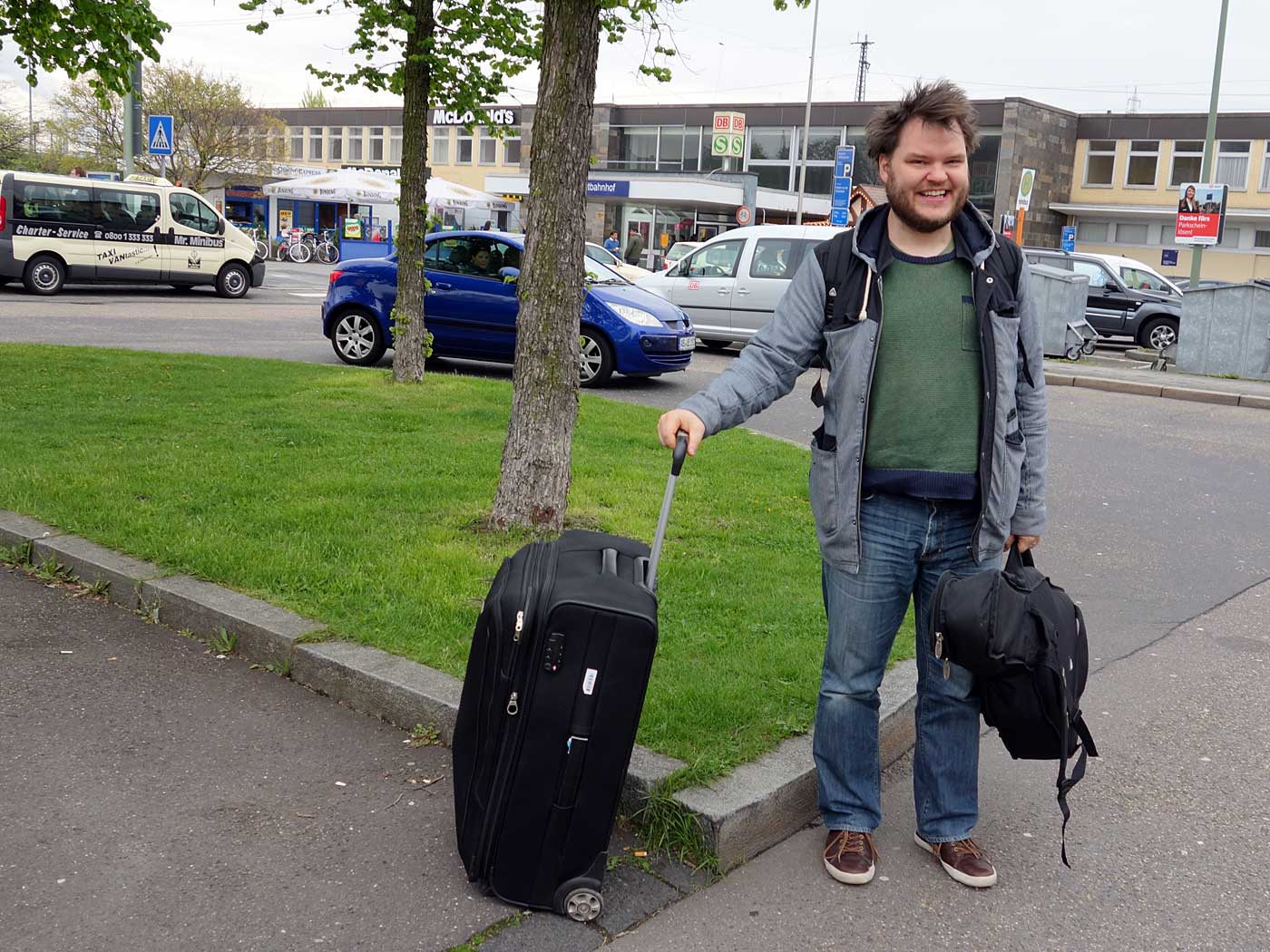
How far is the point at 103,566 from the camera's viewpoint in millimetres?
5211

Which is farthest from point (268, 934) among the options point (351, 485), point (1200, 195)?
point (1200, 195)

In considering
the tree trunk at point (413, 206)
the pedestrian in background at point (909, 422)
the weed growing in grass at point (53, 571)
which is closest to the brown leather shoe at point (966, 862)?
the pedestrian in background at point (909, 422)

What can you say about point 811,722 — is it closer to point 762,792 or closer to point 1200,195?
point 762,792

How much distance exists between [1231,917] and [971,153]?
6.74ft

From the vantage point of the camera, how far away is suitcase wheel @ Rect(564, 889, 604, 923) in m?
3.01

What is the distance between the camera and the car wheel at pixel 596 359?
13117 mm

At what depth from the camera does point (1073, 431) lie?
12070mm

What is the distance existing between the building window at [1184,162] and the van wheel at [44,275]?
4422 cm

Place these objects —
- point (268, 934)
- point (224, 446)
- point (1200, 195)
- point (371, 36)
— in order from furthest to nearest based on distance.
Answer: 1. point (1200, 195)
2. point (371, 36)
3. point (224, 446)
4. point (268, 934)

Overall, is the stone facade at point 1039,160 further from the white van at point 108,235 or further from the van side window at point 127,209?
the van side window at point 127,209

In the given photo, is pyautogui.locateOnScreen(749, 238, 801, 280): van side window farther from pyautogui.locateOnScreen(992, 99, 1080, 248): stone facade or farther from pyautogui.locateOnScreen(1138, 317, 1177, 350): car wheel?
pyautogui.locateOnScreen(992, 99, 1080, 248): stone facade

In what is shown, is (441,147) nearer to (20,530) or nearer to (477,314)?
(477,314)

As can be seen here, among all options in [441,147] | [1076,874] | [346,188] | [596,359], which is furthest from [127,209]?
[441,147]

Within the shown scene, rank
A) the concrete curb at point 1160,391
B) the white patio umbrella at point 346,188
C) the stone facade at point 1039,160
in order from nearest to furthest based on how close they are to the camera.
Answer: the concrete curb at point 1160,391 < the white patio umbrella at point 346,188 < the stone facade at point 1039,160
